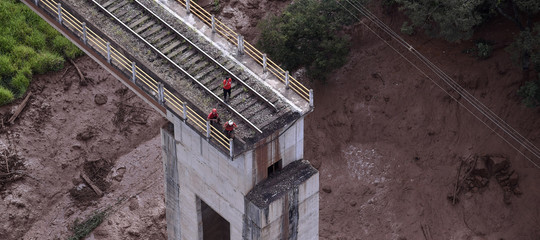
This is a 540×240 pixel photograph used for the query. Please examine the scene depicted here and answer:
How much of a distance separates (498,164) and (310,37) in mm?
13377

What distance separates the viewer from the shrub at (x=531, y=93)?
164 ft

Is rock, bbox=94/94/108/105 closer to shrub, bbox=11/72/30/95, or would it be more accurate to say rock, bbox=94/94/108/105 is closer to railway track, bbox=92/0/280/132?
shrub, bbox=11/72/30/95

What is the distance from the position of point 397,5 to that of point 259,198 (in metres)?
21.5

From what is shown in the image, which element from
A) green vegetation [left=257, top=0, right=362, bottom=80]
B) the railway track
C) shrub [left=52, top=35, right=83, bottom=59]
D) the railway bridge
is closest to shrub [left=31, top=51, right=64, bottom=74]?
shrub [left=52, top=35, right=83, bottom=59]

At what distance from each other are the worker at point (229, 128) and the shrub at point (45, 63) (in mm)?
25427

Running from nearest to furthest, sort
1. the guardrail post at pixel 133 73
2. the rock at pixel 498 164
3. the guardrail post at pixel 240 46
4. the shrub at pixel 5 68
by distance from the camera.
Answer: the guardrail post at pixel 133 73 → the guardrail post at pixel 240 46 → the rock at pixel 498 164 → the shrub at pixel 5 68

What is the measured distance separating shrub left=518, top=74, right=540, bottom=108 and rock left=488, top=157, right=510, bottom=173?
12.6ft

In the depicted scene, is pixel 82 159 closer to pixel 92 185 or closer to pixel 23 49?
pixel 92 185

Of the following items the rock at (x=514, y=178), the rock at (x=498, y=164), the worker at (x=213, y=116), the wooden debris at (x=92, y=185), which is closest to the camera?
the worker at (x=213, y=116)

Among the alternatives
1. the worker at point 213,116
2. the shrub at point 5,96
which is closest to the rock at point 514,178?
the worker at point 213,116

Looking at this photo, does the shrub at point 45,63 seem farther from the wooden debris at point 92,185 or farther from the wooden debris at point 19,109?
the wooden debris at point 92,185

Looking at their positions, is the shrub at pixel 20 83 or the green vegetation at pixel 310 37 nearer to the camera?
the green vegetation at pixel 310 37

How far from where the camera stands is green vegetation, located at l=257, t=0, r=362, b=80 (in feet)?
180

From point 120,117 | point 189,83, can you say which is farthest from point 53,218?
point 189,83
